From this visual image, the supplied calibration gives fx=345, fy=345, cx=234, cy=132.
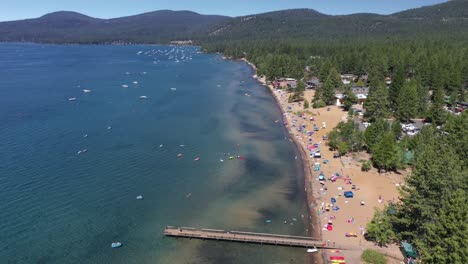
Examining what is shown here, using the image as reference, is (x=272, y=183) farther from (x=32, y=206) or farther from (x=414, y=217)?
(x=32, y=206)

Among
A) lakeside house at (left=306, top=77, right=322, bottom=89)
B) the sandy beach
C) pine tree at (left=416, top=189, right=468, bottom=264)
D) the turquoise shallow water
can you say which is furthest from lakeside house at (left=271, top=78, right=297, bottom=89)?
pine tree at (left=416, top=189, right=468, bottom=264)

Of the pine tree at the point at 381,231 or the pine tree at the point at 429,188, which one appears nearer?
the pine tree at the point at 429,188

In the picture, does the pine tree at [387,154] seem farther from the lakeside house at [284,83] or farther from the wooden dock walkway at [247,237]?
the lakeside house at [284,83]

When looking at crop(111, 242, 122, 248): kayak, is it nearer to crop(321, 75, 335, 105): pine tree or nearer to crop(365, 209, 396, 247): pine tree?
crop(365, 209, 396, 247): pine tree

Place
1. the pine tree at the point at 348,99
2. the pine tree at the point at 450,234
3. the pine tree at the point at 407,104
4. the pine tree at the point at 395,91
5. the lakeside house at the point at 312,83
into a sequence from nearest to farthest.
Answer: the pine tree at the point at 450,234
the pine tree at the point at 407,104
the pine tree at the point at 395,91
the pine tree at the point at 348,99
the lakeside house at the point at 312,83

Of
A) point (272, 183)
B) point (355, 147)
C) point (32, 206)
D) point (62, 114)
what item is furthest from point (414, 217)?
point (62, 114)

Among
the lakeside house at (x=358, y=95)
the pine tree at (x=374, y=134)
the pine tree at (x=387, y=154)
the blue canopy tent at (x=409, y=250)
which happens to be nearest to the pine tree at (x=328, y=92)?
the lakeside house at (x=358, y=95)

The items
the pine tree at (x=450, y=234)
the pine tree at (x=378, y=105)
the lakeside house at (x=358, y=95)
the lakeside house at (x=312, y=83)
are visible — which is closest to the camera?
the pine tree at (x=450, y=234)

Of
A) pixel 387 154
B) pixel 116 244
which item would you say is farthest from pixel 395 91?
pixel 116 244
